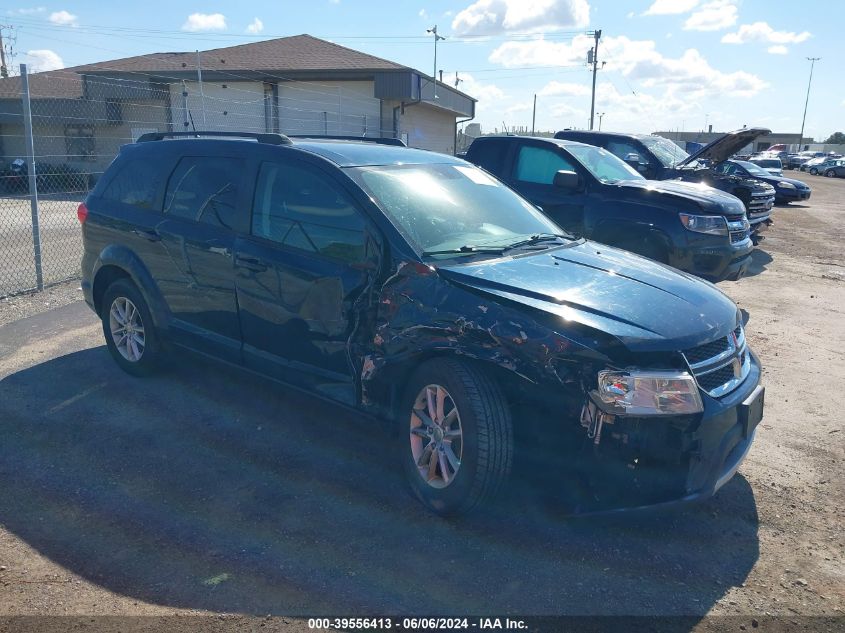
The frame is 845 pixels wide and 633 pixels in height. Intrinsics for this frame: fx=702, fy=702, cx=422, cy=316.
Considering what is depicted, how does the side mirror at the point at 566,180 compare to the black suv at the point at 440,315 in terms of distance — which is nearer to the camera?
the black suv at the point at 440,315

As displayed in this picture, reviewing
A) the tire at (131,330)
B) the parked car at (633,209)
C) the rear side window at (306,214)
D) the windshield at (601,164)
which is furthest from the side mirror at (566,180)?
the tire at (131,330)

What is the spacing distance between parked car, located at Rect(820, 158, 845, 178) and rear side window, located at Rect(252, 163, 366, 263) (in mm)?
53939

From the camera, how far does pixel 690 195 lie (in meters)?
7.73

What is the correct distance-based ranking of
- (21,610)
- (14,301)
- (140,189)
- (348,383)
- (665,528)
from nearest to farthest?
(21,610) → (665,528) → (348,383) → (140,189) → (14,301)

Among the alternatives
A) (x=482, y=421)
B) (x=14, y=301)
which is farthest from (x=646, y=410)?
(x=14, y=301)

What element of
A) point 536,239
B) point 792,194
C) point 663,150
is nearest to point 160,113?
point 663,150

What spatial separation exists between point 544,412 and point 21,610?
93.1 inches

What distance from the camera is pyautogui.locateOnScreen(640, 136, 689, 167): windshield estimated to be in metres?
11.9

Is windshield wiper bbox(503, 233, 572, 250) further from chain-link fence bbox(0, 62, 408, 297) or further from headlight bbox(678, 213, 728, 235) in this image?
chain-link fence bbox(0, 62, 408, 297)

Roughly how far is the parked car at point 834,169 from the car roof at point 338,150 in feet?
174

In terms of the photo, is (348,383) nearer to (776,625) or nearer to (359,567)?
(359,567)

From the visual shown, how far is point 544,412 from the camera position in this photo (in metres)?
3.22

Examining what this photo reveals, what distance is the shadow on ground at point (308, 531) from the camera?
9.96 feet

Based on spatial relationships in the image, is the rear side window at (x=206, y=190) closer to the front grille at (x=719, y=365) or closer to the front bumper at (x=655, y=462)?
the front bumper at (x=655, y=462)
